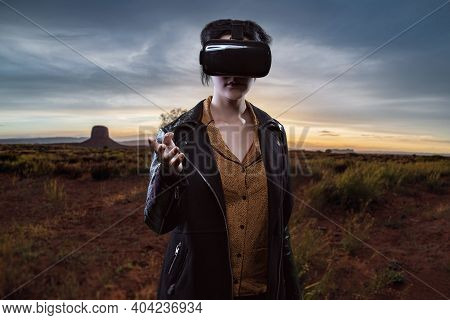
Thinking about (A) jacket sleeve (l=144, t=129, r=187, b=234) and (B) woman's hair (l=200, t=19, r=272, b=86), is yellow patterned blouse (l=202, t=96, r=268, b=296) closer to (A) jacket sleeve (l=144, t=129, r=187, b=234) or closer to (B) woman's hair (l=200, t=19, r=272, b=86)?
(A) jacket sleeve (l=144, t=129, r=187, b=234)

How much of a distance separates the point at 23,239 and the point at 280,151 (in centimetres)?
276

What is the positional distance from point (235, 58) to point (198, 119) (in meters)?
0.28

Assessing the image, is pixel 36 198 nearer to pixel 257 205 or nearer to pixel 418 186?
pixel 257 205

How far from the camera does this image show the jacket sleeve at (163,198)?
128 centimetres

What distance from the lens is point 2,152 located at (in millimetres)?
7406

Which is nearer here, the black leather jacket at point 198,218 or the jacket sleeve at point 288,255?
the black leather jacket at point 198,218

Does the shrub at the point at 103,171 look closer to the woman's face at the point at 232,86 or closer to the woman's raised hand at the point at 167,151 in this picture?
the woman's face at the point at 232,86

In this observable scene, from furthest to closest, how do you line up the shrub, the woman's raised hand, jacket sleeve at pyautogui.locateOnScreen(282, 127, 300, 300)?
the shrub < jacket sleeve at pyautogui.locateOnScreen(282, 127, 300, 300) < the woman's raised hand

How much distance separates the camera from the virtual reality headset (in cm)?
133

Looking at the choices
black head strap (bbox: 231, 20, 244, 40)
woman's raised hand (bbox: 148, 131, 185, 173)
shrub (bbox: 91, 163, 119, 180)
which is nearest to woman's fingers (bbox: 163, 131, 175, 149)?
woman's raised hand (bbox: 148, 131, 185, 173)

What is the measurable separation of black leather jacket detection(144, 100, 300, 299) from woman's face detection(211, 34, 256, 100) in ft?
0.47

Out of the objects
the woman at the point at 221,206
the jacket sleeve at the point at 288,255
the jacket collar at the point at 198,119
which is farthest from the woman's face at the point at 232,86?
the jacket sleeve at the point at 288,255
